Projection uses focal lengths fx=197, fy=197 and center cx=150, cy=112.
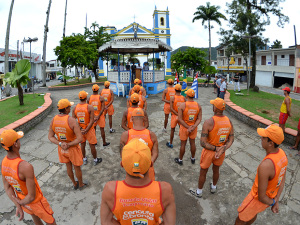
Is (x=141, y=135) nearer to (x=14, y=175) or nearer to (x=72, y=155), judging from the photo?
(x=72, y=155)

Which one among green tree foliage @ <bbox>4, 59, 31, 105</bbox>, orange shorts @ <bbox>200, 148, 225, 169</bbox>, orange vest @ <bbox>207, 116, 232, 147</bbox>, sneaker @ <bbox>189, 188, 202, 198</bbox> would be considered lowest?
sneaker @ <bbox>189, 188, 202, 198</bbox>

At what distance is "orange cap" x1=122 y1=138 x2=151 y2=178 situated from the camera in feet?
4.85

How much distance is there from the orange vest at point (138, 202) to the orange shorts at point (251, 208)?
146cm

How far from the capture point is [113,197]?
63.4 inches

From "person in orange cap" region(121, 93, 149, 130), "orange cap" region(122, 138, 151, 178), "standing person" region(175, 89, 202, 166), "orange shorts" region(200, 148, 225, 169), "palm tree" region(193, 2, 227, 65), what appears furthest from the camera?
"palm tree" region(193, 2, 227, 65)

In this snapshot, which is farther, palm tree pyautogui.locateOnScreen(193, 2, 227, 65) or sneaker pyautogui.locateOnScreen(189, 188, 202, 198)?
palm tree pyautogui.locateOnScreen(193, 2, 227, 65)

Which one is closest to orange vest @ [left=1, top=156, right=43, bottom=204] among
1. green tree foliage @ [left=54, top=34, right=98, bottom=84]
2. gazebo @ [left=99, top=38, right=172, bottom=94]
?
gazebo @ [left=99, top=38, right=172, bottom=94]

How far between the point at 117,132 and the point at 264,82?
35.0 meters

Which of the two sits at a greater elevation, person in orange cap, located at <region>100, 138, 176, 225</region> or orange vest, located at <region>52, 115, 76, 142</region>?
orange vest, located at <region>52, 115, 76, 142</region>

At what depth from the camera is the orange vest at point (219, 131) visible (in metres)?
3.35

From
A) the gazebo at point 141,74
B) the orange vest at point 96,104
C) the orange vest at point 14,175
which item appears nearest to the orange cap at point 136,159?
the orange vest at point 14,175

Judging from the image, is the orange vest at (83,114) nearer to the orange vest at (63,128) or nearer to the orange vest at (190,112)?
the orange vest at (63,128)

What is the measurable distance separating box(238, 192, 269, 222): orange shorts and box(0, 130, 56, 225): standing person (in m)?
2.51

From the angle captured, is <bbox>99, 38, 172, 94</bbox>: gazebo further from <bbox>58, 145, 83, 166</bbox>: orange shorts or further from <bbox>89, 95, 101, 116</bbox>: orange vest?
<bbox>58, 145, 83, 166</bbox>: orange shorts
